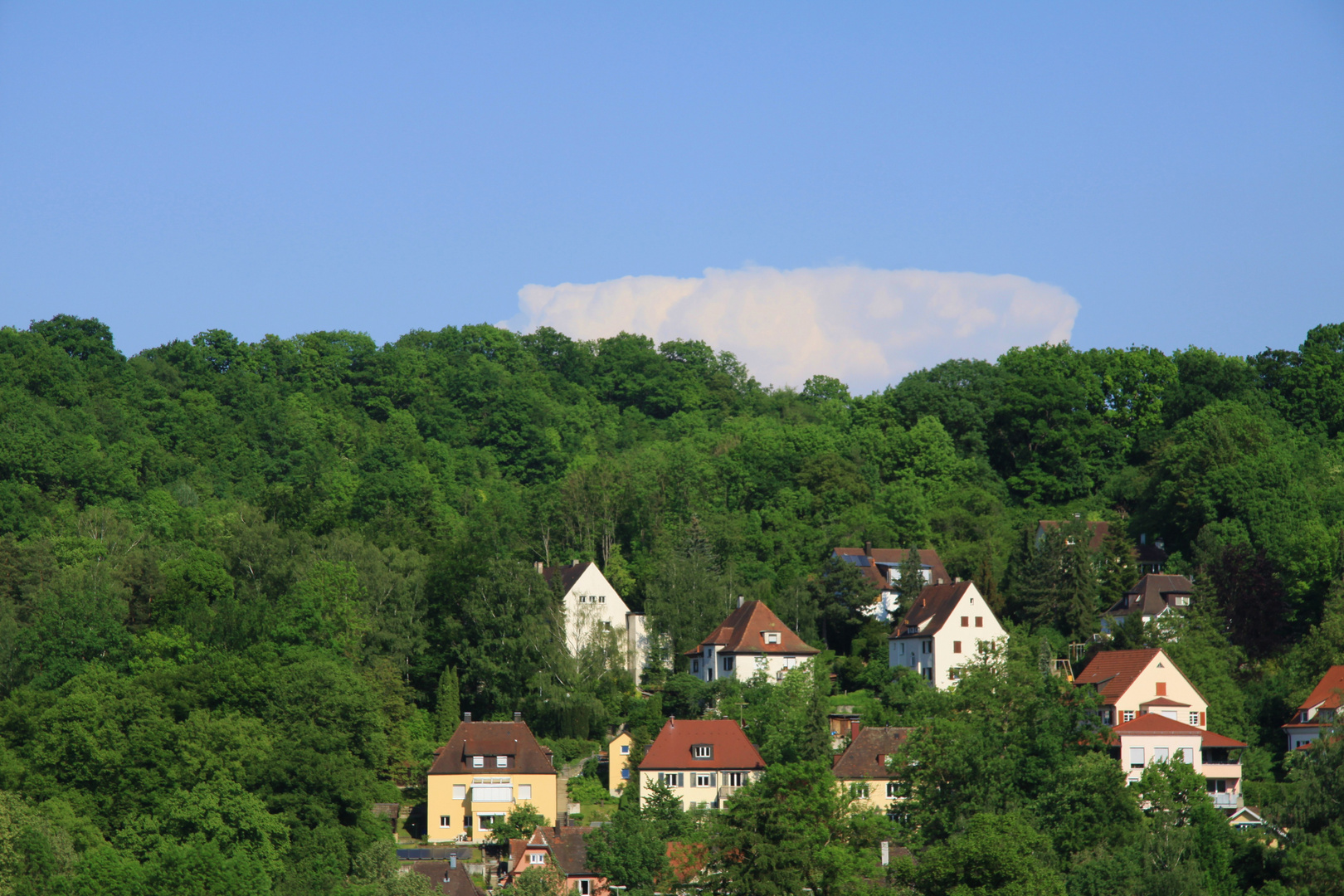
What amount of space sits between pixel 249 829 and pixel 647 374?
75.4 m

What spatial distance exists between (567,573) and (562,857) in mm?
25142

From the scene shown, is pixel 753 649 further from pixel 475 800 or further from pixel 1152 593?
pixel 1152 593

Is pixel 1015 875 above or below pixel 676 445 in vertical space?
below

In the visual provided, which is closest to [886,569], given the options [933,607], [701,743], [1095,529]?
[933,607]

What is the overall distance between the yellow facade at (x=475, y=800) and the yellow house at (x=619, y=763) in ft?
9.63

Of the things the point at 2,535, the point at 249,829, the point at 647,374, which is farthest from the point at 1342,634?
the point at 647,374

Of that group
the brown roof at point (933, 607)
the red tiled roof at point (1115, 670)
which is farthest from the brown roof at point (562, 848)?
the red tiled roof at point (1115, 670)

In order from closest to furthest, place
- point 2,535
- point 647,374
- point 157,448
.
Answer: point 2,535, point 157,448, point 647,374

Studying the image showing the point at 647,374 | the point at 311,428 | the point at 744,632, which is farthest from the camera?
the point at 647,374

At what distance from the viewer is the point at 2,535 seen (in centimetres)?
7994

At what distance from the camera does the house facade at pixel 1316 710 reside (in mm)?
59188

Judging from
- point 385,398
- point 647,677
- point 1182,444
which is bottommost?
point 647,677

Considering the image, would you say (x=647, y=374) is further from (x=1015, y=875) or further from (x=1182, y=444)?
(x=1015, y=875)

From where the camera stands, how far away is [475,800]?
5984 cm
